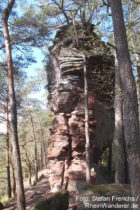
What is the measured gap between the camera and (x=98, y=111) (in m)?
11.7

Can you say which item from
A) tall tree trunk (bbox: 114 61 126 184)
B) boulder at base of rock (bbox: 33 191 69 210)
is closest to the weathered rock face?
tall tree trunk (bbox: 114 61 126 184)

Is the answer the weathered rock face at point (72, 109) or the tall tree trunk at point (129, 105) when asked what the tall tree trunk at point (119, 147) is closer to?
the weathered rock face at point (72, 109)

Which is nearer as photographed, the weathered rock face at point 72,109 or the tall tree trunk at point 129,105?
the tall tree trunk at point 129,105

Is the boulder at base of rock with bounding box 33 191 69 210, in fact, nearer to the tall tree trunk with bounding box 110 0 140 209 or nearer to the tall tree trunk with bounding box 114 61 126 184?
the tall tree trunk with bounding box 114 61 126 184

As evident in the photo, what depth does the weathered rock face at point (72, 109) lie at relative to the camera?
1034 centimetres

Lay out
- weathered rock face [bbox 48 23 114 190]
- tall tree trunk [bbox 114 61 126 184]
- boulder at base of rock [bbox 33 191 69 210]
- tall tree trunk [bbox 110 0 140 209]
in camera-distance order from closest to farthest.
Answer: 1. tall tree trunk [bbox 110 0 140 209]
2. boulder at base of rock [bbox 33 191 69 210]
3. tall tree trunk [bbox 114 61 126 184]
4. weathered rock face [bbox 48 23 114 190]

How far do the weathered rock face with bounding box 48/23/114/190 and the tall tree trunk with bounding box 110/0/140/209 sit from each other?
16.3 ft

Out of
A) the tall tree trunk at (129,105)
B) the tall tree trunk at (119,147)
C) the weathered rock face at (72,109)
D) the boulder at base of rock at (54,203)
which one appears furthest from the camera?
the weathered rock face at (72,109)

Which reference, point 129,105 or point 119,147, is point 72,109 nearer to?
point 119,147

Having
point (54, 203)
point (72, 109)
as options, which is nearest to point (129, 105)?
point (54, 203)

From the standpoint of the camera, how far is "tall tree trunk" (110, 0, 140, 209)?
4246mm

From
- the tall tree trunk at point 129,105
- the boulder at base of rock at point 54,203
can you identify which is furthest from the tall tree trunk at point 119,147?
the tall tree trunk at point 129,105

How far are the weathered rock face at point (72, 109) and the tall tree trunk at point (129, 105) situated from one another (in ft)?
16.3

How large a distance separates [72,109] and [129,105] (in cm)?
670
